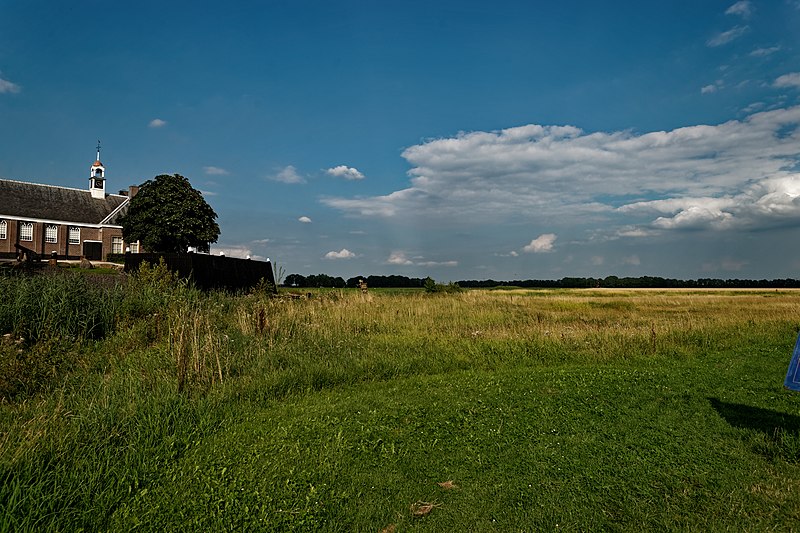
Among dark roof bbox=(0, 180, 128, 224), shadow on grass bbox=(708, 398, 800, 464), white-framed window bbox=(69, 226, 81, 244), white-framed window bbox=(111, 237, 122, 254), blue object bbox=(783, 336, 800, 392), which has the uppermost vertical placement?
dark roof bbox=(0, 180, 128, 224)

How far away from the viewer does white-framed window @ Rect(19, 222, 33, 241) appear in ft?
174

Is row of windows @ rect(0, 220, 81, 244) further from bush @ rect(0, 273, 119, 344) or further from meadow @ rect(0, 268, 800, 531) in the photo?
meadow @ rect(0, 268, 800, 531)

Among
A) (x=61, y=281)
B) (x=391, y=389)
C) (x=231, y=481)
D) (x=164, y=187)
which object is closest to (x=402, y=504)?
(x=231, y=481)

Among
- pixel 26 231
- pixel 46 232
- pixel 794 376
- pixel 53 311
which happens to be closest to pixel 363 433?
pixel 794 376

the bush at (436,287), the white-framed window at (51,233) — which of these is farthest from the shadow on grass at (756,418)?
the white-framed window at (51,233)

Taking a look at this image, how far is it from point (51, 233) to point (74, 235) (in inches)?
83.9

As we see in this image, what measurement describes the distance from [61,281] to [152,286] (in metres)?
2.43

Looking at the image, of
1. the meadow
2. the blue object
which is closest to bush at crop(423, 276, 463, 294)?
the meadow

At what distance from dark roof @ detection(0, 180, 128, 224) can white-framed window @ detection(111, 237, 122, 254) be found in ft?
6.53

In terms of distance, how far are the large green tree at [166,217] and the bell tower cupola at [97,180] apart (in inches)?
641

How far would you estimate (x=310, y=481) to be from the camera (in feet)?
19.2

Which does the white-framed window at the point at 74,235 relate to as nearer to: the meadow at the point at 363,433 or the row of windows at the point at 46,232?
the row of windows at the point at 46,232

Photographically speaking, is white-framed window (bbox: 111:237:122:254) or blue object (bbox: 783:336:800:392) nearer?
blue object (bbox: 783:336:800:392)

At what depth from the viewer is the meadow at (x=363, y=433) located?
533cm
